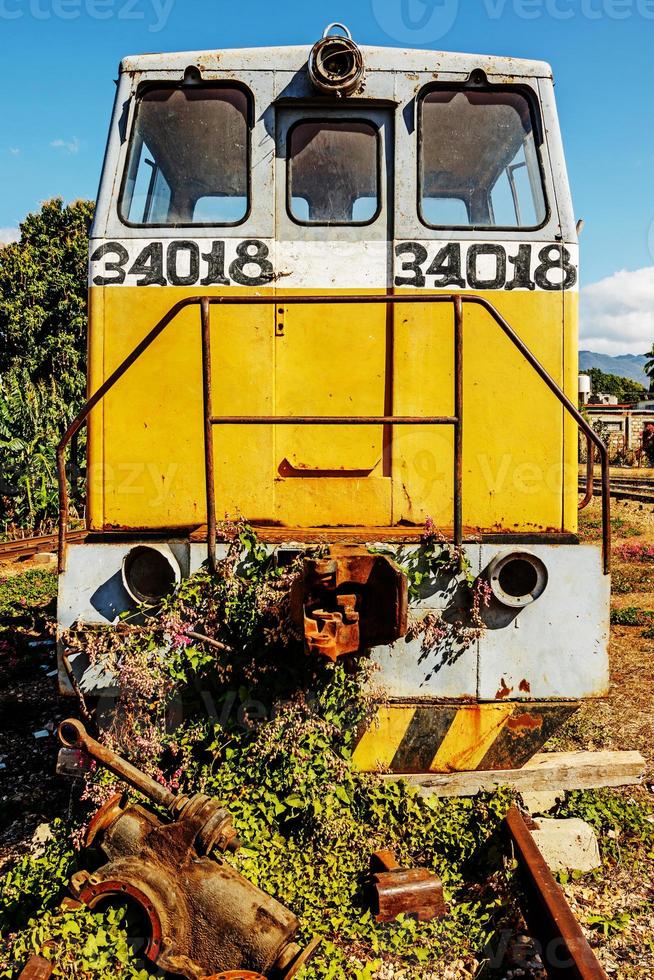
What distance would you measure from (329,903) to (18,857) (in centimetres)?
163

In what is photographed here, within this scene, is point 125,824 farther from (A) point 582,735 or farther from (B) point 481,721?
(A) point 582,735

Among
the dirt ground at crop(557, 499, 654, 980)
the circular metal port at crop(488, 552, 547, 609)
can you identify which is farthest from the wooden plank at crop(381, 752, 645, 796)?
the circular metal port at crop(488, 552, 547, 609)

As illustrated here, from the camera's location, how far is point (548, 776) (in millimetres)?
4047

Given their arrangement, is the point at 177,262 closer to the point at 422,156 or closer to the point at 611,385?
the point at 422,156

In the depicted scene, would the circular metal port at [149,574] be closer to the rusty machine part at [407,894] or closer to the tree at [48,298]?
the rusty machine part at [407,894]

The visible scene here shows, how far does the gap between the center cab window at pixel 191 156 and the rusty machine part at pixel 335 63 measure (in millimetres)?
428

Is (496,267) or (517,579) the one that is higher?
(496,267)

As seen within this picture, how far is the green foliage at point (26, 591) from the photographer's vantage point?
977 centimetres

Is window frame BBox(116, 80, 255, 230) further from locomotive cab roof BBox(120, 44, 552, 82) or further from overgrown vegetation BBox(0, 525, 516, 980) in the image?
overgrown vegetation BBox(0, 525, 516, 980)

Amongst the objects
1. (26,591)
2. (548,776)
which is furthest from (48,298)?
(548,776)

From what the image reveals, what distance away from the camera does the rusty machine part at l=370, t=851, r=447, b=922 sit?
10.9 ft

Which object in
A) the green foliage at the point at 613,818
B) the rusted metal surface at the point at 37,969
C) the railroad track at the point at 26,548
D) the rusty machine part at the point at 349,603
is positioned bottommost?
the green foliage at the point at 613,818

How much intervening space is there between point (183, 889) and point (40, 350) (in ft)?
61.7

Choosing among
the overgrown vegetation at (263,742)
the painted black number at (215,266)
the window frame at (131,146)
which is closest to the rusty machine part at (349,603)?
the overgrown vegetation at (263,742)
